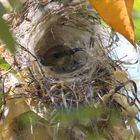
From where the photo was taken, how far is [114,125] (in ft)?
4.14

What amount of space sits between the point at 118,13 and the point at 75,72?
3.44ft

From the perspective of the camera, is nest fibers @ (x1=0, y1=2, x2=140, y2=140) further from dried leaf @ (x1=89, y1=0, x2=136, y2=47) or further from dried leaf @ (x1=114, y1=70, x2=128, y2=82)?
dried leaf @ (x1=89, y1=0, x2=136, y2=47)

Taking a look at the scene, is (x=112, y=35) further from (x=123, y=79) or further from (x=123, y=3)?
(x=123, y=3)

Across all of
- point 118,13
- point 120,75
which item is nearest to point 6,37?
point 118,13

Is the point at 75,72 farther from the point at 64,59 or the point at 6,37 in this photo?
the point at 6,37

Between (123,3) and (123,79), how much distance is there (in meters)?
1.00

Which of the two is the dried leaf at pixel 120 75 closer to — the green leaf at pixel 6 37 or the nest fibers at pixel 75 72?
the nest fibers at pixel 75 72

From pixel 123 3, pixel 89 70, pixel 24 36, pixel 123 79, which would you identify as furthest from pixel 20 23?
pixel 123 3

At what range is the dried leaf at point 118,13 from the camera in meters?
0.37

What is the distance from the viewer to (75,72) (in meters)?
1.42

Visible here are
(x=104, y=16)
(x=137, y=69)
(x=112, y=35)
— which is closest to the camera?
(x=104, y=16)

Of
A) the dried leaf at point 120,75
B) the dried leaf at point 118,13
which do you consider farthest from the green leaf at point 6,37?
the dried leaf at point 120,75

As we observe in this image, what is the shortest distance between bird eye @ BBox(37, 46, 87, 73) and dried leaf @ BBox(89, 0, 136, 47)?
1087mm

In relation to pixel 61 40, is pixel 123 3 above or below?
above
